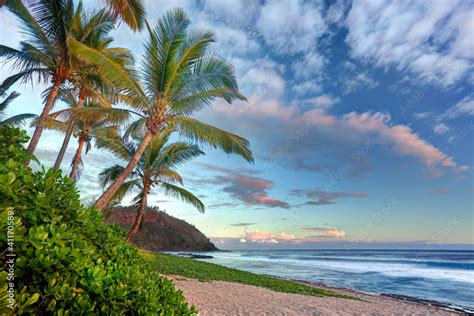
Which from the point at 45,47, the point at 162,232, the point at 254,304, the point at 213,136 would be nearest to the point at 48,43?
the point at 45,47

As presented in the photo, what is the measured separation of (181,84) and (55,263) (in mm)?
9469

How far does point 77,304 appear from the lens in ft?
5.04

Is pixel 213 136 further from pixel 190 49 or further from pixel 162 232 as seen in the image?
pixel 162 232

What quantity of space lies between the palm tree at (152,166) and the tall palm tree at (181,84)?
18.8 ft

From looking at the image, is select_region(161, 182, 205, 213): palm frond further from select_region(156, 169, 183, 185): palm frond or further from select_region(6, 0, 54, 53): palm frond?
select_region(6, 0, 54, 53): palm frond

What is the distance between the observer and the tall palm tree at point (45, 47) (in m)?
10.9

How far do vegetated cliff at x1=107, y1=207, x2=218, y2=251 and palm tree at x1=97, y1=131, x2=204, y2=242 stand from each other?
31.4 meters

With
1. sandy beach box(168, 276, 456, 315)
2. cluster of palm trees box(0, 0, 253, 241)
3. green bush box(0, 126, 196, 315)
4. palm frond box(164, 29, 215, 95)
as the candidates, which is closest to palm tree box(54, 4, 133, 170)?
cluster of palm trees box(0, 0, 253, 241)

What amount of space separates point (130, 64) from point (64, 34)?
2882mm

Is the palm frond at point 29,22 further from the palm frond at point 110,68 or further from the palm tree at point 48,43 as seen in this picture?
the palm frond at point 110,68

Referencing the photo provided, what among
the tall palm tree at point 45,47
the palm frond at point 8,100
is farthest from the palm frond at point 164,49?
the palm frond at point 8,100

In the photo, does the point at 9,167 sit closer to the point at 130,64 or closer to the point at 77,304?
the point at 77,304

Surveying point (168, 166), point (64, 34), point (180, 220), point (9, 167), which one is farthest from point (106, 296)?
Result: point (180, 220)

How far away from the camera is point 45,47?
1245 centimetres
